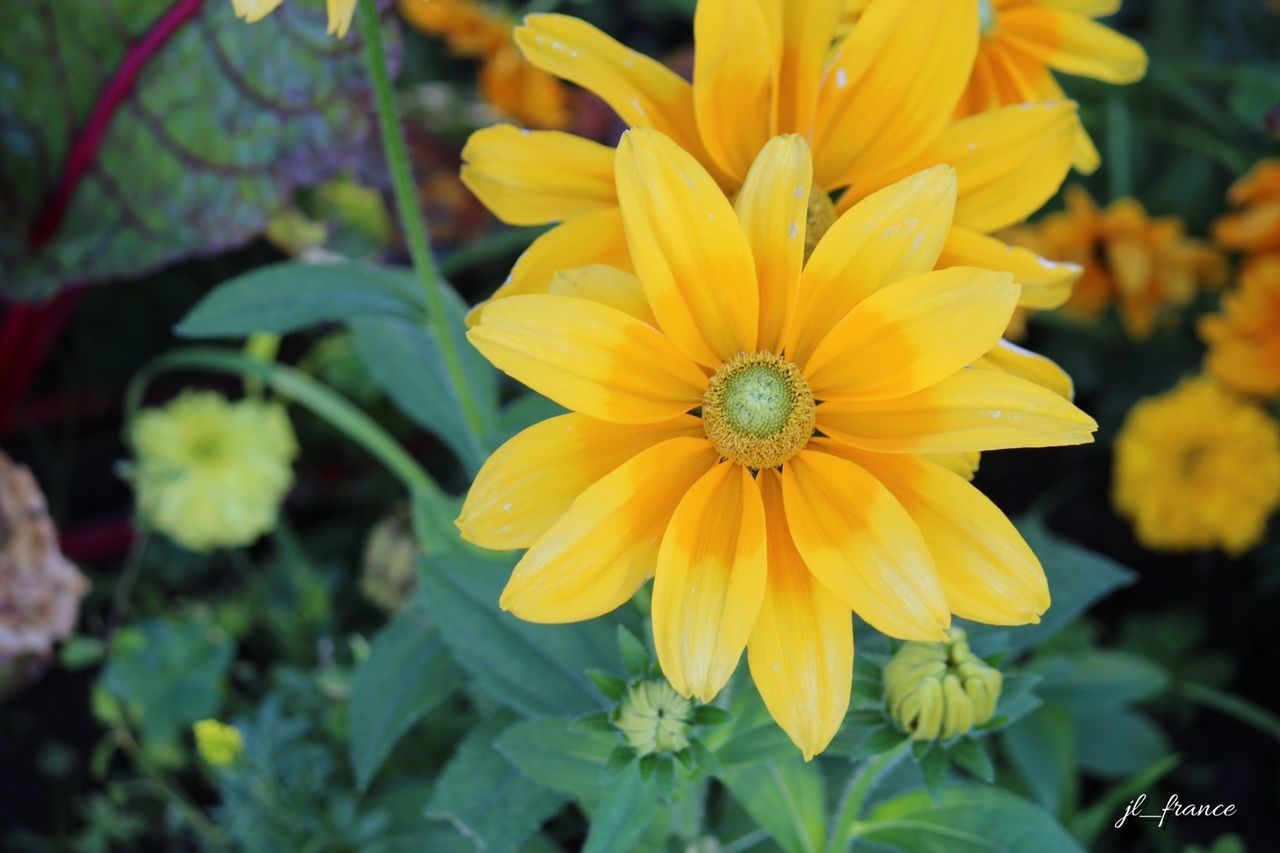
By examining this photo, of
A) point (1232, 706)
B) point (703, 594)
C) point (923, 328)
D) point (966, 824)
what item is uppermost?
point (923, 328)

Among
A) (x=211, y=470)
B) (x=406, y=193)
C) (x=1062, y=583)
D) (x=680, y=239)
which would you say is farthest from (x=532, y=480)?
(x=211, y=470)

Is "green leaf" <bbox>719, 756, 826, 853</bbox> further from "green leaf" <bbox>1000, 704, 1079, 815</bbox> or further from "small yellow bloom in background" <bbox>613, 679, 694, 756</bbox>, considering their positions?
"green leaf" <bbox>1000, 704, 1079, 815</bbox>

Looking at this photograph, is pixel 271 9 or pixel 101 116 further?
pixel 101 116

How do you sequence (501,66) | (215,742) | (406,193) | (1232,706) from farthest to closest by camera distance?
(501,66), (1232,706), (215,742), (406,193)

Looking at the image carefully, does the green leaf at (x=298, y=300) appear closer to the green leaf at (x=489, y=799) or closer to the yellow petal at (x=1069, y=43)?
the green leaf at (x=489, y=799)

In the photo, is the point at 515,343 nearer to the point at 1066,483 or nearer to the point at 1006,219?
the point at 1006,219

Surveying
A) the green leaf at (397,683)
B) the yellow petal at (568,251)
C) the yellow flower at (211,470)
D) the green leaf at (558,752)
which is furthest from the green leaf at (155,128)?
the green leaf at (558,752)

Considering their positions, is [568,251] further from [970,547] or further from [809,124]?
[970,547]
